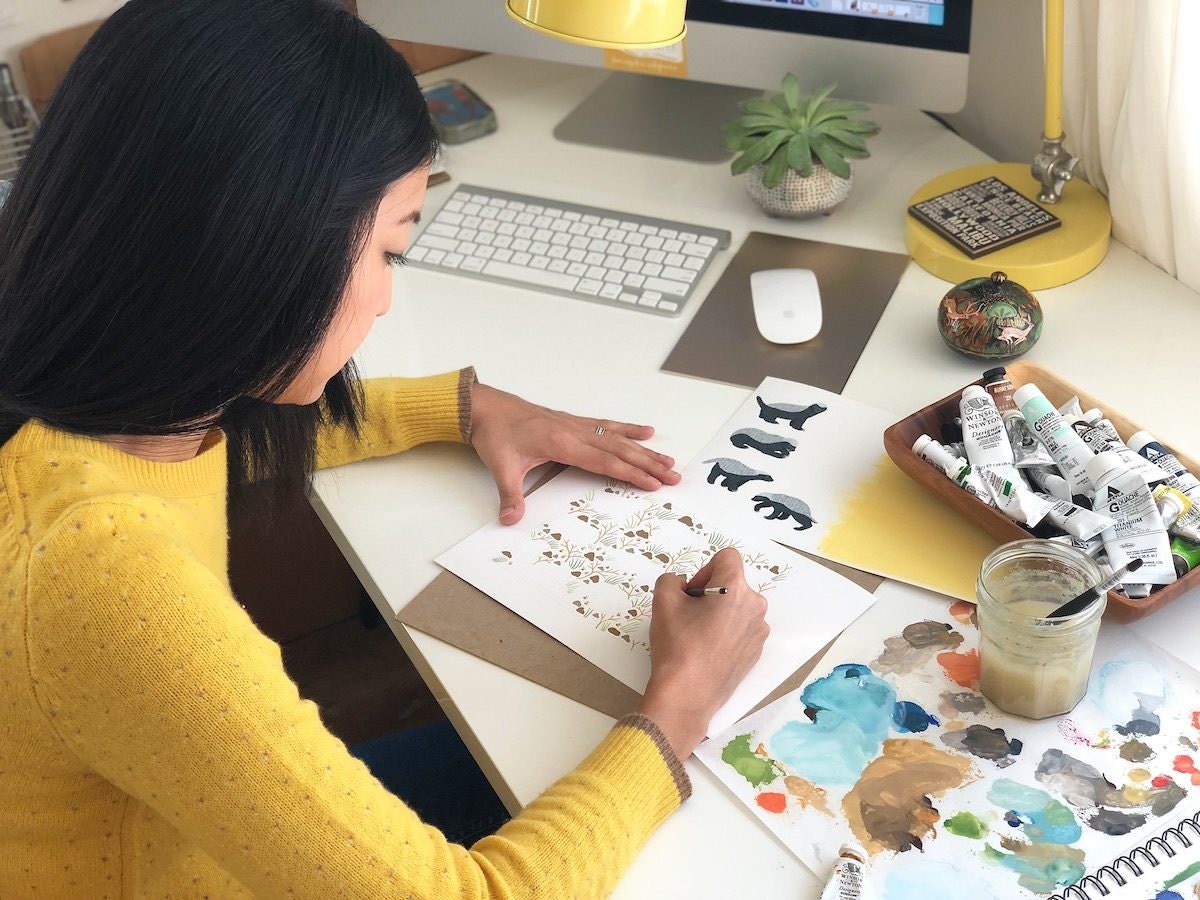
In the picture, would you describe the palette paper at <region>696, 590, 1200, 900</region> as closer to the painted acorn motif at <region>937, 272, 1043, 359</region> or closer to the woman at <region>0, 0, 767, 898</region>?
the woman at <region>0, 0, 767, 898</region>

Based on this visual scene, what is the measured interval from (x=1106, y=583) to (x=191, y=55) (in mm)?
643

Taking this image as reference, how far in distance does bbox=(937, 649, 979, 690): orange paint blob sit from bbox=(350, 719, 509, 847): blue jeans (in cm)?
42

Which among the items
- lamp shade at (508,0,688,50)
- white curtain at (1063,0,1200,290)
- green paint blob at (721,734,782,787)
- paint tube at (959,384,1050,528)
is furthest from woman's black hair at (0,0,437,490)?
white curtain at (1063,0,1200,290)

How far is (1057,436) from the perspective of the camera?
3.09 feet

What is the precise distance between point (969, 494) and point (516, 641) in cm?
35

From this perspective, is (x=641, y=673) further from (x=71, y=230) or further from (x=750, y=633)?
(x=71, y=230)

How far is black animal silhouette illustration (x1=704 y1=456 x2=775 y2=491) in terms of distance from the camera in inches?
40.1

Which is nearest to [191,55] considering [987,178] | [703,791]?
[703,791]

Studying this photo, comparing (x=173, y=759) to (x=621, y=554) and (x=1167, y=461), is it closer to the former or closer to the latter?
(x=621, y=554)

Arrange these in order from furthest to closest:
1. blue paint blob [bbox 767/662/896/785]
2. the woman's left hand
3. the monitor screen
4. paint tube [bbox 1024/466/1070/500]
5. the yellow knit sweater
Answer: the monitor screen < the woman's left hand < paint tube [bbox 1024/466/1070/500] < blue paint blob [bbox 767/662/896/785] < the yellow knit sweater

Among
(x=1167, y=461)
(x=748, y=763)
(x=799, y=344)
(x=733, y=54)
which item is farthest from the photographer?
(x=733, y=54)

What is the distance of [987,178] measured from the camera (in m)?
1.30

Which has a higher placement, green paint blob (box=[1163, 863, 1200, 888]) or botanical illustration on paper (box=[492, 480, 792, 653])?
green paint blob (box=[1163, 863, 1200, 888])

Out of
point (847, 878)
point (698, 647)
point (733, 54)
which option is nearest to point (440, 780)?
point (698, 647)
